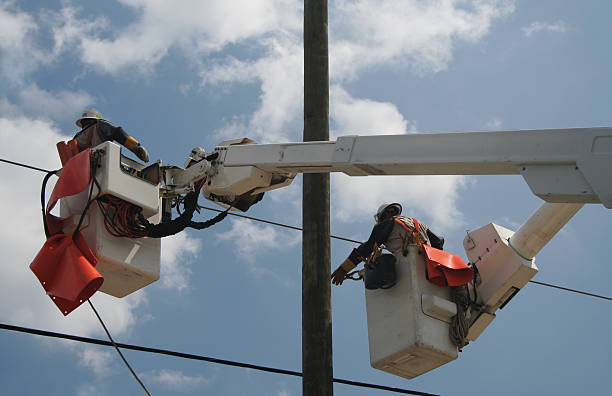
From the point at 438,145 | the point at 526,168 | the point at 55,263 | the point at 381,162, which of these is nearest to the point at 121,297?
the point at 55,263

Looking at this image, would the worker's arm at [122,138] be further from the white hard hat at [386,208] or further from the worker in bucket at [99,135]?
the white hard hat at [386,208]

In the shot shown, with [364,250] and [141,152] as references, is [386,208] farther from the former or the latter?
[141,152]

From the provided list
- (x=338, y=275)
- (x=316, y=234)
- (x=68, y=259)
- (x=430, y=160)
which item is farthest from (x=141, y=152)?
(x=430, y=160)

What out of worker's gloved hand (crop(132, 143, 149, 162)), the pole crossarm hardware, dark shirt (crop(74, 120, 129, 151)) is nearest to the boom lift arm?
the pole crossarm hardware

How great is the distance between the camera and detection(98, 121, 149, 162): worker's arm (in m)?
6.29

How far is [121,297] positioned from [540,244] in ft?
10.7

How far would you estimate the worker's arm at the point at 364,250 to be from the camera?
21.2 ft

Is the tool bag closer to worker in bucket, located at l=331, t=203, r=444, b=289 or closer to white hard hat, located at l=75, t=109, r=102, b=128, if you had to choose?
white hard hat, located at l=75, t=109, r=102, b=128

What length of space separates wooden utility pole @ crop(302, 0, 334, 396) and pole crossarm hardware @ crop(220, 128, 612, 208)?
2.68ft

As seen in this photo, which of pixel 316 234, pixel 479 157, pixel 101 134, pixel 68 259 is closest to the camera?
pixel 479 157

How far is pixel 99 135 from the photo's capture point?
6449 mm

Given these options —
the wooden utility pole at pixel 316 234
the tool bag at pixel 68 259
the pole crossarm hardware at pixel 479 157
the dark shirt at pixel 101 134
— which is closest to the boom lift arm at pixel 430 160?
the pole crossarm hardware at pixel 479 157

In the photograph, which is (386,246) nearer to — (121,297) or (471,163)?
(471,163)

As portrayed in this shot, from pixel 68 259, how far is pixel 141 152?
112 centimetres
